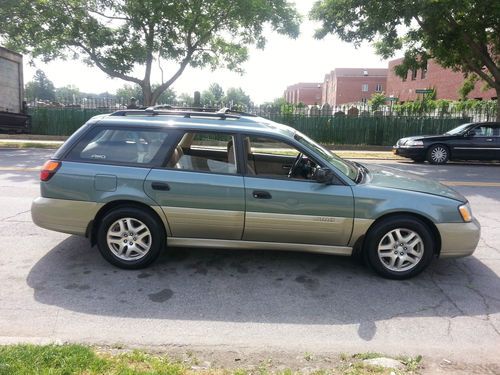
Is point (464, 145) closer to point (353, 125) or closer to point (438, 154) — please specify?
point (438, 154)

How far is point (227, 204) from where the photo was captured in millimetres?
4180

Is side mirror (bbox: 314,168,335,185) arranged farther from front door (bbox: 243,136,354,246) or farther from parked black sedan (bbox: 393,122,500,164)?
parked black sedan (bbox: 393,122,500,164)

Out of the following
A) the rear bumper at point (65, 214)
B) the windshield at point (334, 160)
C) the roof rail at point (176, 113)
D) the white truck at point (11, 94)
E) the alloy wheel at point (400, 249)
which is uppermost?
the white truck at point (11, 94)

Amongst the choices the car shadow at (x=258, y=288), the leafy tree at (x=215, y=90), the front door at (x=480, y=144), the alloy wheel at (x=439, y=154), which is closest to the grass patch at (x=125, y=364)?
the car shadow at (x=258, y=288)

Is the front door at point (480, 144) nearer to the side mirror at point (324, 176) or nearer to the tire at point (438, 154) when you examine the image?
the tire at point (438, 154)

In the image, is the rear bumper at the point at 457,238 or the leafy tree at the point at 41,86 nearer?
the rear bumper at the point at 457,238

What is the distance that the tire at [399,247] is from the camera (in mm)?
4148

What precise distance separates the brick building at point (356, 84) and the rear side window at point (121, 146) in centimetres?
7588

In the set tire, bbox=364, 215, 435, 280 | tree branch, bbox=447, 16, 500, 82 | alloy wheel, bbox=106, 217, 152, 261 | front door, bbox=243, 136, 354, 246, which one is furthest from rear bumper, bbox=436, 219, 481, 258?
tree branch, bbox=447, 16, 500, 82

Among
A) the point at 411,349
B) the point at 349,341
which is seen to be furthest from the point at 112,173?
the point at 411,349

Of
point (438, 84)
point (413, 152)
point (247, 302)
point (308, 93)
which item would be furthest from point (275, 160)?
point (308, 93)

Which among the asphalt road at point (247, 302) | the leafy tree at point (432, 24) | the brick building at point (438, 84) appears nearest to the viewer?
the asphalt road at point (247, 302)

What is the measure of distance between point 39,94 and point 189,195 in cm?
10982

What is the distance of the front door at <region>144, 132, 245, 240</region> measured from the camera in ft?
13.7
